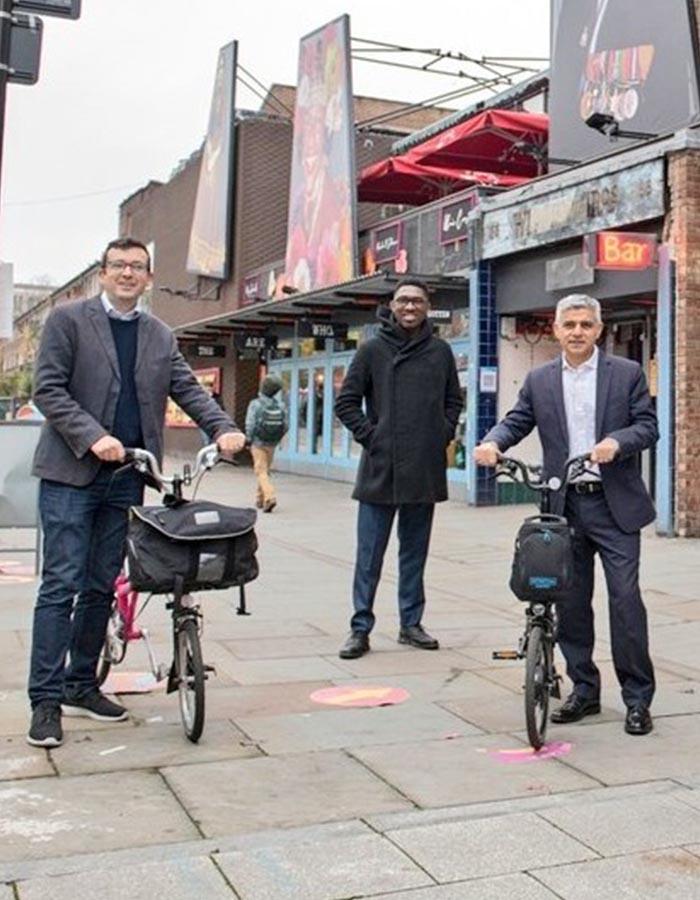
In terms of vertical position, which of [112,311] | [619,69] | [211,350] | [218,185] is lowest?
[112,311]

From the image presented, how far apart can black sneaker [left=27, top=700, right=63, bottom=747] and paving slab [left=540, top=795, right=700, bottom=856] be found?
189 cm

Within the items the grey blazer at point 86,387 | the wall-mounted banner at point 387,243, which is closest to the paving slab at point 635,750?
the grey blazer at point 86,387

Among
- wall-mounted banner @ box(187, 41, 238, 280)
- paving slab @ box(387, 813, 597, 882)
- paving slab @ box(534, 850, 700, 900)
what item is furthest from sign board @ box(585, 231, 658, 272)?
wall-mounted banner @ box(187, 41, 238, 280)

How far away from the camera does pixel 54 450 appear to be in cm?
448

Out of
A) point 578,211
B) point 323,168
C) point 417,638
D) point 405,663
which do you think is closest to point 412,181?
point 323,168

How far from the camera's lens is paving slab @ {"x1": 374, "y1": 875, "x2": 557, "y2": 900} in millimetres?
2959

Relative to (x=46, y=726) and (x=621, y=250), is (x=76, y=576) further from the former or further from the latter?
(x=621, y=250)

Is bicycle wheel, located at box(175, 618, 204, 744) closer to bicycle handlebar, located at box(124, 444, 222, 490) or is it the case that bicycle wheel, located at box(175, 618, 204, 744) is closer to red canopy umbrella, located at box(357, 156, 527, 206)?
bicycle handlebar, located at box(124, 444, 222, 490)

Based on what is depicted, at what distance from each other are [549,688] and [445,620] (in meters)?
2.74

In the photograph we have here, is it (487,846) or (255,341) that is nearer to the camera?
(487,846)

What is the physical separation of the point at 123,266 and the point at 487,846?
266 centimetres

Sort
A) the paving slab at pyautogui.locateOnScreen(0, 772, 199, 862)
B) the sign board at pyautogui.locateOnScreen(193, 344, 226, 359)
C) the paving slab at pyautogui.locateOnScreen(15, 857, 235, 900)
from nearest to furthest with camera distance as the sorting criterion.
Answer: the paving slab at pyautogui.locateOnScreen(15, 857, 235, 900) → the paving slab at pyautogui.locateOnScreen(0, 772, 199, 862) → the sign board at pyautogui.locateOnScreen(193, 344, 226, 359)

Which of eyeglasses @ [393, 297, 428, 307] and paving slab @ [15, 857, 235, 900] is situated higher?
eyeglasses @ [393, 297, 428, 307]

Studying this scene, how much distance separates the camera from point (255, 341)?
71.8ft
